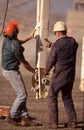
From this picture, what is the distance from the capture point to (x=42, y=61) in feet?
32.9

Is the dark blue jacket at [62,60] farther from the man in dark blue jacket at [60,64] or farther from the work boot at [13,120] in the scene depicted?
the work boot at [13,120]

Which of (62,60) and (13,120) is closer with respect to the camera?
(62,60)

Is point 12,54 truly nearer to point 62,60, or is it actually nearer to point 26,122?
point 62,60

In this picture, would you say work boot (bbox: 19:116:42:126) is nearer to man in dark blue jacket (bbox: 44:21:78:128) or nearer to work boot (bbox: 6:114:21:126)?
work boot (bbox: 6:114:21:126)

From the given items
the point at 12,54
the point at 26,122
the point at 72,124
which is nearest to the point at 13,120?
the point at 26,122

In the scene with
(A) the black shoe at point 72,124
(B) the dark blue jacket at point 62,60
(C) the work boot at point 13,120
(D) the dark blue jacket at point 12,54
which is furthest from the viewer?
(C) the work boot at point 13,120

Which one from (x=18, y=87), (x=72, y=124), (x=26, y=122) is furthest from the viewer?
(x=26, y=122)

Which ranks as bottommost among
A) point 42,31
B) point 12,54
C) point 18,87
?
point 18,87

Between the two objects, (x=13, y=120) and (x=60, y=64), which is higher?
(x=60, y=64)

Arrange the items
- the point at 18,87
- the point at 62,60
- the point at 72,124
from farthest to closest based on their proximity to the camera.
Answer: the point at 18,87, the point at 72,124, the point at 62,60

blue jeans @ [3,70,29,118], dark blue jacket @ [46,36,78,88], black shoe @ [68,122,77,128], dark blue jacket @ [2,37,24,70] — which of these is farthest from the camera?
blue jeans @ [3,70,29,118]

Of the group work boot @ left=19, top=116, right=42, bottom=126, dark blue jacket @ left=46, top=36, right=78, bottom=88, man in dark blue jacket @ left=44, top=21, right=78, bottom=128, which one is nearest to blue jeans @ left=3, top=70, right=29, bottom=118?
work boot @ left=19, top=116, right=42, bottom=126

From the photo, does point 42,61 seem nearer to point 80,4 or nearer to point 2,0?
point 2,0

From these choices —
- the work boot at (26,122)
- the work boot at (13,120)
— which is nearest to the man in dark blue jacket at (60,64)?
the work boot at (26,122)
